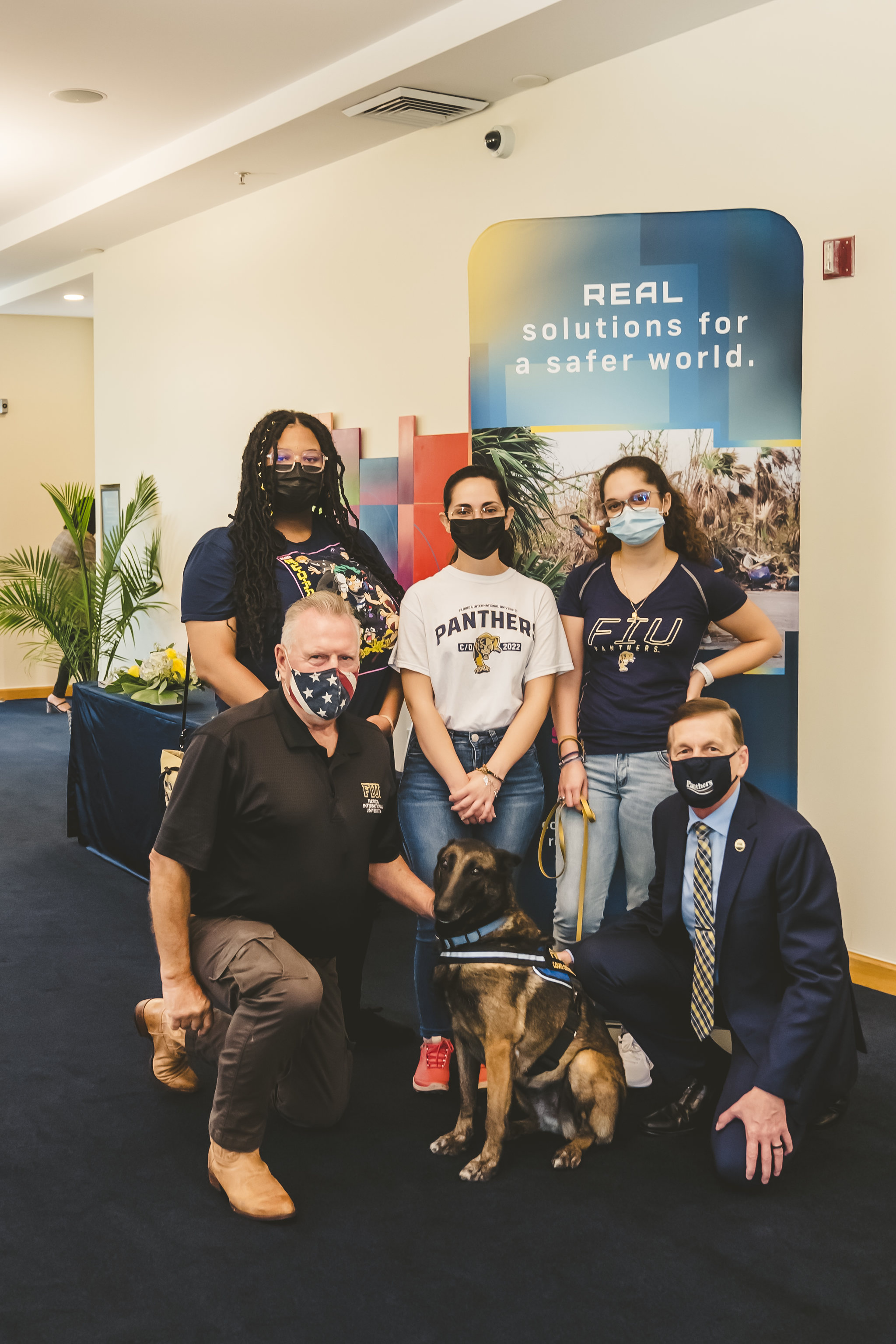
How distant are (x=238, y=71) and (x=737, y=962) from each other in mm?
4174

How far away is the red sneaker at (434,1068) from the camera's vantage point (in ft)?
9.46

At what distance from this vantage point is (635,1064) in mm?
2959

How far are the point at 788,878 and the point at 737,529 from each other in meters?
1.22

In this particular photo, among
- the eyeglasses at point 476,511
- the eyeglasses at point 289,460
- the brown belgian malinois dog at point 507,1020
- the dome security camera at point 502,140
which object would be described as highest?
the dome security camera at point 502,140

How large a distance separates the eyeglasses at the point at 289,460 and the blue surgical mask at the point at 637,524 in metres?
0.82

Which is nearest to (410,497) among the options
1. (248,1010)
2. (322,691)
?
(322,691)

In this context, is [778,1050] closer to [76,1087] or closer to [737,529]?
[737,529]

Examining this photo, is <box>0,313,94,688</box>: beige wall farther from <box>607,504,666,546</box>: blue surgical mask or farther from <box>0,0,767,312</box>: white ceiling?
<box>607,504,666,546</box>: blue surgical mask

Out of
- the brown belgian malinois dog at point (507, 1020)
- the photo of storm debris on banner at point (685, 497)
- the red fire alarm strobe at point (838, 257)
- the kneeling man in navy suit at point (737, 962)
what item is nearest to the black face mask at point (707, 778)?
the kneeling man in navy suit at point (737, 962)

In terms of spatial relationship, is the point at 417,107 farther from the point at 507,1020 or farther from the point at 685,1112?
the point at 685,1112

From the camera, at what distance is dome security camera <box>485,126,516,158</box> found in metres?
4.45

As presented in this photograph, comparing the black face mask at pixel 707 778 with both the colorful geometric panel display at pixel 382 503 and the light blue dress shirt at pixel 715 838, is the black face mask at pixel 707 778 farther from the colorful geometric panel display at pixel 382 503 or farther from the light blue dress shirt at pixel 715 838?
the colorful geometric panel display at pixel 382 503

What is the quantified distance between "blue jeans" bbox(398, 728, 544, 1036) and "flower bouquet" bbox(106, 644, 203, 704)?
2.17m

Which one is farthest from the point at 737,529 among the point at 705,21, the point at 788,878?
the point at 705,21
